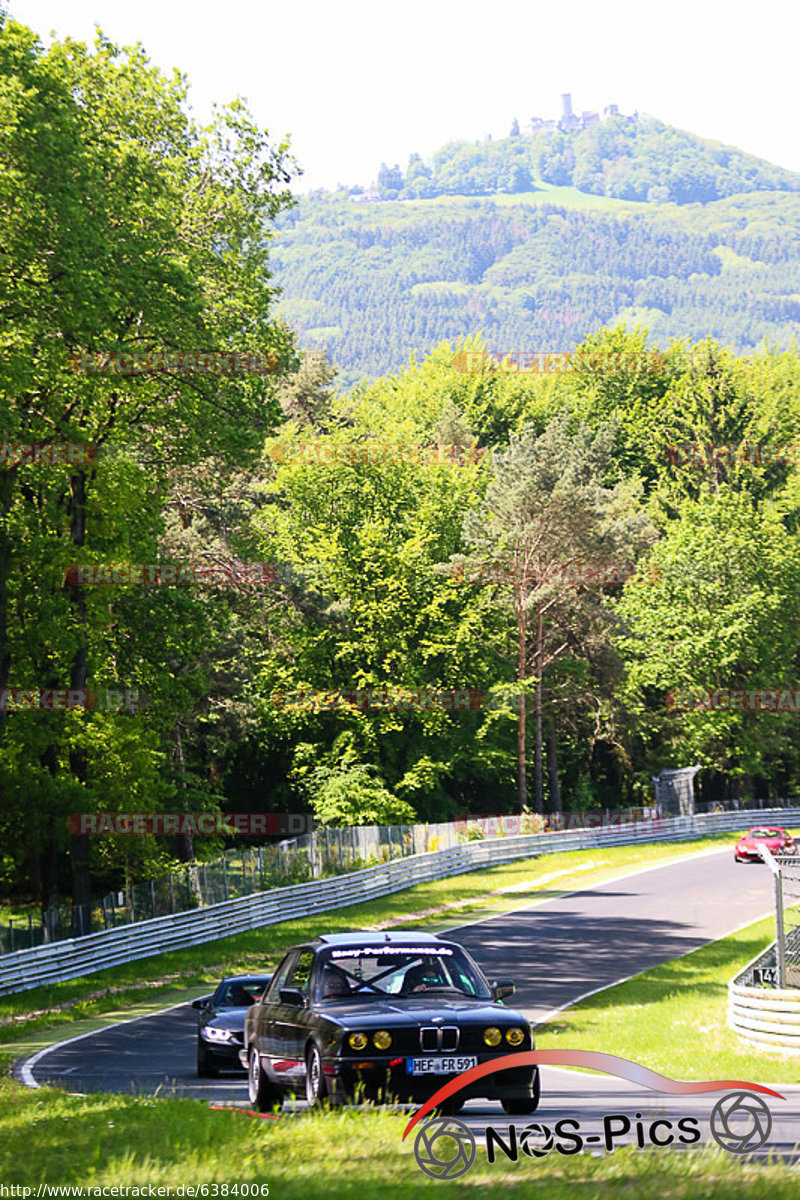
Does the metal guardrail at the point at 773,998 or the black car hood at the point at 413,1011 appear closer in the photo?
the black car hood at the point at 413,1011

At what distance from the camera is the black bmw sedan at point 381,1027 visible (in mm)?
9859

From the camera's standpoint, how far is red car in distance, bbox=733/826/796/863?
47.9 meters

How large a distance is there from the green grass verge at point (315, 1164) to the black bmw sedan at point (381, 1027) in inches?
16.7

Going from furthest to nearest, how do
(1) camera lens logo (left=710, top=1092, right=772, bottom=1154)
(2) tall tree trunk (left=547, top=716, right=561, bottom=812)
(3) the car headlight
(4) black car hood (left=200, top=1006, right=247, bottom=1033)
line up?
(2) tall tree trunk (left=547, top=716, right=561, bottom=812), (4) black car hood (left=200, top=1006, right=247, bottom=1033), (3) the car headlight, (1) camera lens logo (left=710, top=1092, right=772, bottom=1154)

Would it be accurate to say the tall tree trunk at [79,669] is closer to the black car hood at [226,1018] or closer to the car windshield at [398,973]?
the black car hood at [226,1018]

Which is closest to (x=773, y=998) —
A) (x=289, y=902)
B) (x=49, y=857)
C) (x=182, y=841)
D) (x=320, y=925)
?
(x=320, y=925)

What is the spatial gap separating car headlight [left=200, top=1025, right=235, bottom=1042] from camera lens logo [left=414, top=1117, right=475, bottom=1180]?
338 inches

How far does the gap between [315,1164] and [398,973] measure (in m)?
3.49

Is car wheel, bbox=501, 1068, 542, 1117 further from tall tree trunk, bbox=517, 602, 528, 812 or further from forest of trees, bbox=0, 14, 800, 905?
tall tree trunk, bbox=517, 602, 528, 812

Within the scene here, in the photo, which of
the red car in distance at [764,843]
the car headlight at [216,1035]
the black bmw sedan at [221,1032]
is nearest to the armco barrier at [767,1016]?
the black bmw sedan at [221,1032]

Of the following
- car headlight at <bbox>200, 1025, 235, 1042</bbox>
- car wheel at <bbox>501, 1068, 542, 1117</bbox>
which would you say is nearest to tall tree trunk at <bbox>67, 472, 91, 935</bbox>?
car headlight at <bbox>200, 1025, 235, 1042</bbox>

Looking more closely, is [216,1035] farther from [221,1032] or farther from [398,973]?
[398,973]

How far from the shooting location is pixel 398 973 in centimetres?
1121

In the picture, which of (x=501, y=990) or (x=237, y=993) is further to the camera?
(x=237, y=993)
